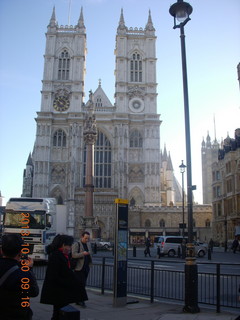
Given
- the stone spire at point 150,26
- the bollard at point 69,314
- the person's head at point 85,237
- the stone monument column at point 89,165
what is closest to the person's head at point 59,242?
the bollard at point 69,314

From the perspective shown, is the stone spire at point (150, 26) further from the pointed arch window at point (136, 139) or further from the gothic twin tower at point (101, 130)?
the pointed arch window at point (136, 139)

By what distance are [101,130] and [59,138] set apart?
694 centimetres

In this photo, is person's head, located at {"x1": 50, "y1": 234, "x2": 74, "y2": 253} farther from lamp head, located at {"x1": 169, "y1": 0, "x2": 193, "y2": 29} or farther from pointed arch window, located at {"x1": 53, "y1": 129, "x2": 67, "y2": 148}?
pointed arch window, located at {"x1": 53, "y1": 129, "x2": 67, "y2": 148}

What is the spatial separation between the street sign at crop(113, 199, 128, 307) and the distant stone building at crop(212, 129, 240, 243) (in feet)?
101

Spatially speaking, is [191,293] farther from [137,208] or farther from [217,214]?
[137,208]

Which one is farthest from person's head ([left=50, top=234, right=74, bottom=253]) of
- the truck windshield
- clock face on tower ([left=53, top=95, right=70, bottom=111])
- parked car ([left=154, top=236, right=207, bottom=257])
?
clock face on tower ([left=53, top=95, right=70, bottom=111])

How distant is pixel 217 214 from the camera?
45.9m

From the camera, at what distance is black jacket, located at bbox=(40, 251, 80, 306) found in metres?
4.67

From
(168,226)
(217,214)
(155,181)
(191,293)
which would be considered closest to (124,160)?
(155,181)

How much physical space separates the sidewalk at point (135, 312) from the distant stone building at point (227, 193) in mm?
30598

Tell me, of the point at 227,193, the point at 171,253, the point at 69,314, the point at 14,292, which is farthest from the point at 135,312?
the point at 227,193

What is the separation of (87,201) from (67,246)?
27.3 m

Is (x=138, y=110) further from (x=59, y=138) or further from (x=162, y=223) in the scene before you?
(x=162, y=223)

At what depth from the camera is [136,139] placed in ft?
187
